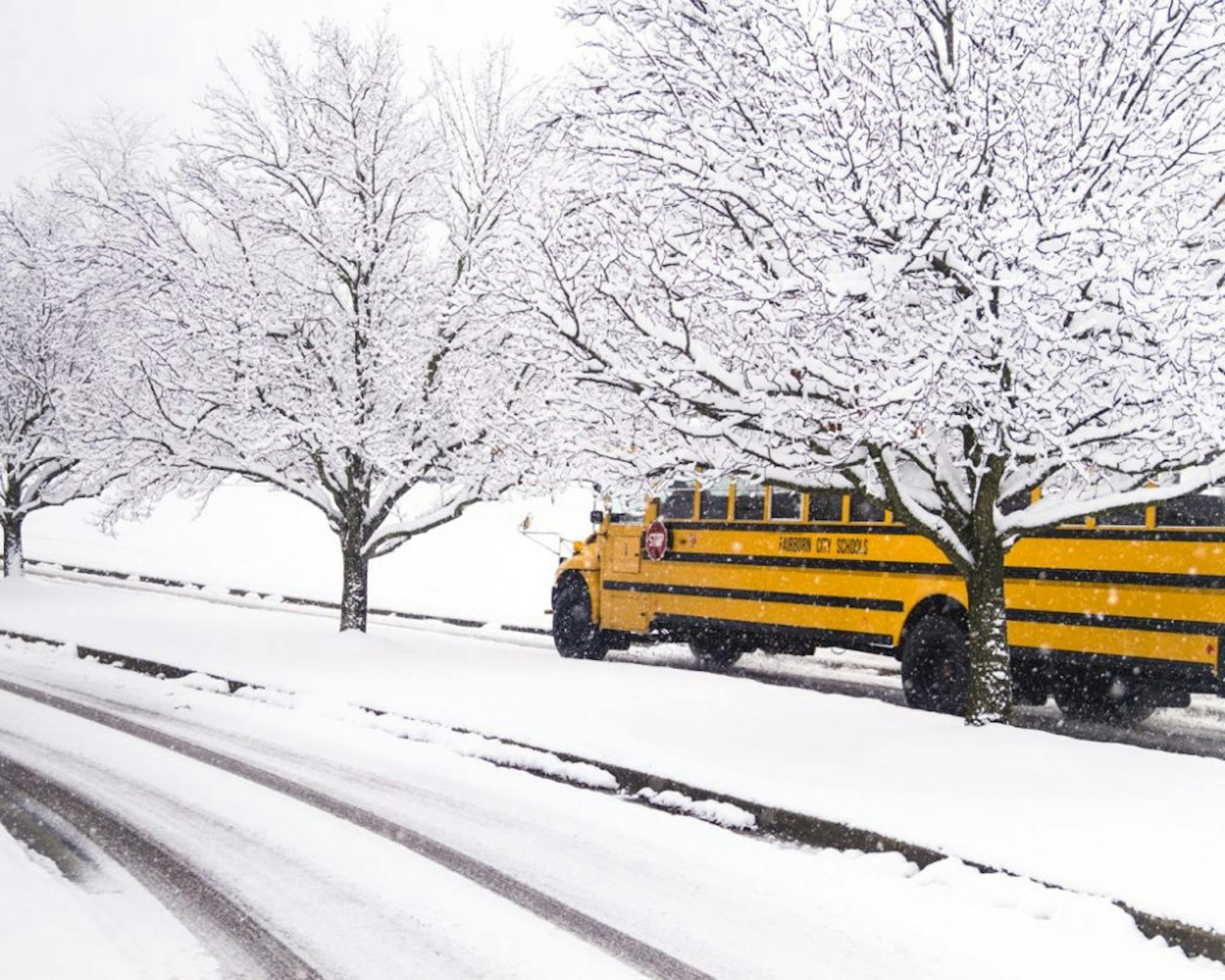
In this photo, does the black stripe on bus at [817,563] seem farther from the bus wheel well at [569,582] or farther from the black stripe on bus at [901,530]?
the bus wheel well at [569,582]

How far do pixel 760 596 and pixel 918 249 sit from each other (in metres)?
6.49

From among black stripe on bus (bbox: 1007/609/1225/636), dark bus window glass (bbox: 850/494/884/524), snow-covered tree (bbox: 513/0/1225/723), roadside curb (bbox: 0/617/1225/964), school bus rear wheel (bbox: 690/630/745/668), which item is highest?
snow-covered tree (bbox: 513/0/1225/723)

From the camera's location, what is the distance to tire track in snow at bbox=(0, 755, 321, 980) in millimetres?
4699

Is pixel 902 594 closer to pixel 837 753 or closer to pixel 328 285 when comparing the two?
pixel 837 753

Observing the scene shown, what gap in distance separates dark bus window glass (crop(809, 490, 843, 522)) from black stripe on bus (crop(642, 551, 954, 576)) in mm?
427

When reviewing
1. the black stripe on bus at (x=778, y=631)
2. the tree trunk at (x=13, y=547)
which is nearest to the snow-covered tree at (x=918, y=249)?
the black stripe on bus at (x=778, y=631)

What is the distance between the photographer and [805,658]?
16.3 meters

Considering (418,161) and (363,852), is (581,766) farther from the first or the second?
(418,161)

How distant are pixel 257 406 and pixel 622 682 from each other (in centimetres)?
557

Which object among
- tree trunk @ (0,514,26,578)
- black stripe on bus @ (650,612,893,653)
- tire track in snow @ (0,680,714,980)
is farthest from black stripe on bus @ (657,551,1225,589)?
tree trunk @ (0,514,26,578)

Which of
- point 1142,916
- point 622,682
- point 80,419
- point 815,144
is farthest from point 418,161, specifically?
point 1142,916

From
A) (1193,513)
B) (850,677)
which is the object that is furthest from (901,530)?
(850,677)

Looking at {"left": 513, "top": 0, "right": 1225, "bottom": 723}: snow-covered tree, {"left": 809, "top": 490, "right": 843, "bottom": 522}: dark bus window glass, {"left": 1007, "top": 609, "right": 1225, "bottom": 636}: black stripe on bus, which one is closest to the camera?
{"left": 513, "top": 0, "right": 1225, "bottom": 723}: snow-covered tree

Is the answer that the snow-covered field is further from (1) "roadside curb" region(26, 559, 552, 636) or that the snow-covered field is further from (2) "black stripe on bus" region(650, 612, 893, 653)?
(2) "black stripe on bus" region(650, 612, 893, 653)
